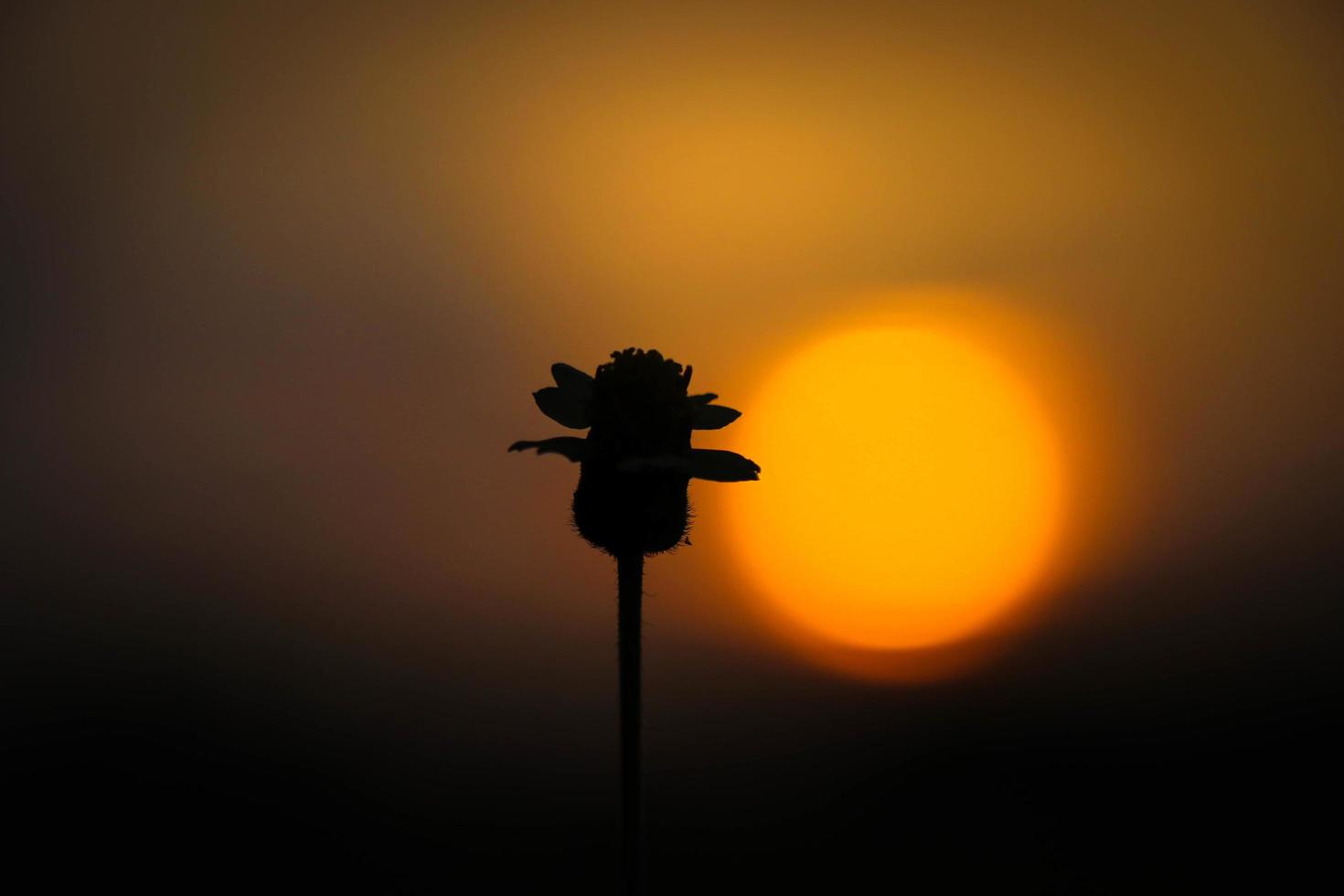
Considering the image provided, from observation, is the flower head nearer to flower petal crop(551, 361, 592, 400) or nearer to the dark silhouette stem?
flower petal crop(551, 361, 592, 400)

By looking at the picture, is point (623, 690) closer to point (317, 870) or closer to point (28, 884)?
point (317, 870)

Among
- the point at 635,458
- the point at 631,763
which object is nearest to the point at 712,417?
the point at 635,458

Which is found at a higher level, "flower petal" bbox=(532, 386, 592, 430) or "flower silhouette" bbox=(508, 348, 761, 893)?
"flower petal" bbox=(532, 386, 592, 430)

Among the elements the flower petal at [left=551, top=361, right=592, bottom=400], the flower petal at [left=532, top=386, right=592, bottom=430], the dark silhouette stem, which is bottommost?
the dark silhouette stem

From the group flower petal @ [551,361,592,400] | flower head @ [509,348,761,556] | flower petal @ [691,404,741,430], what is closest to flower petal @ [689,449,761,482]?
flower head @ [509,348,761,556]

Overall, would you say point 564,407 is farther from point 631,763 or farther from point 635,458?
point 631,763

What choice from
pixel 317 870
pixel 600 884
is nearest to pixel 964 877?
pixel 600 884

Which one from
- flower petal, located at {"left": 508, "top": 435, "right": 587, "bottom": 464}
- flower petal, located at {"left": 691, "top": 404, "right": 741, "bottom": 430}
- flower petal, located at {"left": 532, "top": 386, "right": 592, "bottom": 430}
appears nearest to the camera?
flower petal, located at {"left": 508, "top": 435, "right": 587, "bottom": 464}
